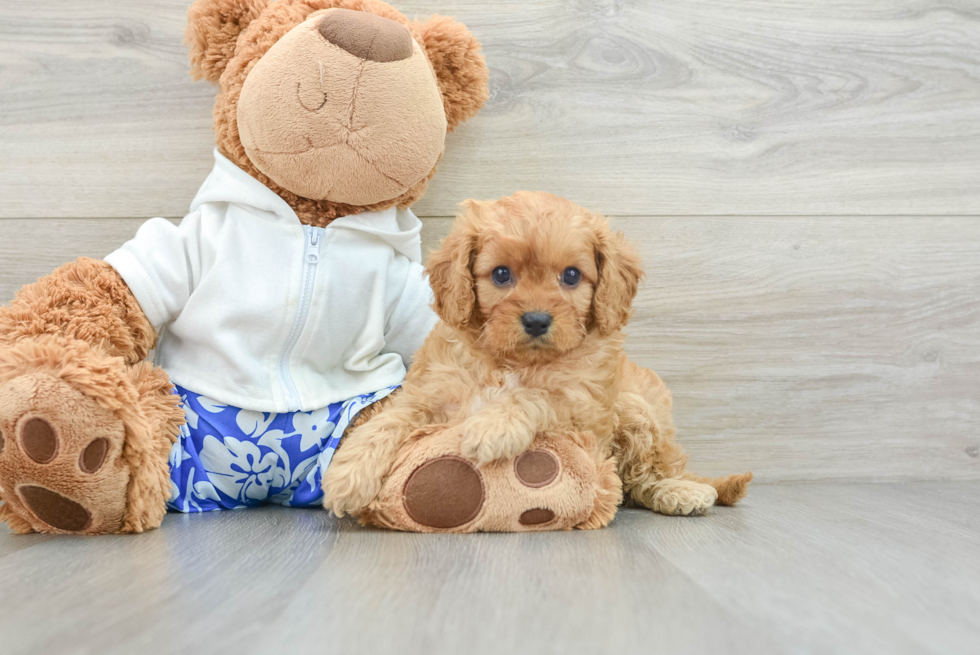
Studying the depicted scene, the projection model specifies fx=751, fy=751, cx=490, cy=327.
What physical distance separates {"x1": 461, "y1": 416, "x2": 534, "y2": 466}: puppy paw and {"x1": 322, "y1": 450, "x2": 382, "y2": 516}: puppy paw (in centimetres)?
15

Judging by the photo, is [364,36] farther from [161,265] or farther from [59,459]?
[59,459]

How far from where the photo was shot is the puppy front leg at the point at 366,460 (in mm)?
1148

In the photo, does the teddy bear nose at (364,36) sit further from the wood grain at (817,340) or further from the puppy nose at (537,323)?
the wood grain at (817,340)

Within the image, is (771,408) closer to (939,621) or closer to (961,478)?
(961,478)

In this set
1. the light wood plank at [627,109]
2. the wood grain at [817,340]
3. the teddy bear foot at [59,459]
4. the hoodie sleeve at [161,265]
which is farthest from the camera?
the wood grain at [817,340]

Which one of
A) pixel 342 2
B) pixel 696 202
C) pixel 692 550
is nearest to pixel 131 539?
pixel 692 550

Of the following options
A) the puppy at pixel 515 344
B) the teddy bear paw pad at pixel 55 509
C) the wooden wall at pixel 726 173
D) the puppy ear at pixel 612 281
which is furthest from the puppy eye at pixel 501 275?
the teddy bear paw pad at pixel 55 509

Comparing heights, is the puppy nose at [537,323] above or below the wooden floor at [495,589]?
above

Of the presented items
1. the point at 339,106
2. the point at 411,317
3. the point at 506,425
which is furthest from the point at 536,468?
the point at 339,106

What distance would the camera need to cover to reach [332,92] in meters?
1.25

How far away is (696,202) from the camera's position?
169 centimetres

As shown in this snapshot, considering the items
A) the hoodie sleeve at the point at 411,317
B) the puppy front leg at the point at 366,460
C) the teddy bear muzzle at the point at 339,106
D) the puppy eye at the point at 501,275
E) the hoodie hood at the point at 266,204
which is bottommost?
A: the puppy front leg at the point at 366,460

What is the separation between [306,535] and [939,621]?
0.83 meters

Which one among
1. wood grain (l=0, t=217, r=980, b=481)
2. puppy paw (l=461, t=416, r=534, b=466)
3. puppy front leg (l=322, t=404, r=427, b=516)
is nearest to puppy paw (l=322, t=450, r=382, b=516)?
puppy front leg (l=322, t=404, r=427, b=516)
